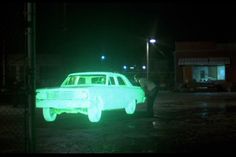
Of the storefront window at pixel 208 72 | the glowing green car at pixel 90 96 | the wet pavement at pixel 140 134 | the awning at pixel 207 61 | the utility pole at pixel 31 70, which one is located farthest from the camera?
the storefront window at pixel 208 72

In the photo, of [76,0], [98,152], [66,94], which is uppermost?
[76,0]

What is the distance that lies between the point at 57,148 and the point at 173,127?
5395mm

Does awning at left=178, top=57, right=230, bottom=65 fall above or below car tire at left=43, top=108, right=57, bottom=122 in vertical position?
above

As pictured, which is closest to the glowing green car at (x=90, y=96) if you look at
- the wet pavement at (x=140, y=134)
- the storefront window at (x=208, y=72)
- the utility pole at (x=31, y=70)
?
the wet pavement at (x=140, y=134)

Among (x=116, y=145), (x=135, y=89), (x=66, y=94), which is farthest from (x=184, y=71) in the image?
(x=116, y=145)

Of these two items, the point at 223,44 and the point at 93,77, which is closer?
the point at 93,77

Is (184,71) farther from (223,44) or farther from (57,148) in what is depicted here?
(57,148)

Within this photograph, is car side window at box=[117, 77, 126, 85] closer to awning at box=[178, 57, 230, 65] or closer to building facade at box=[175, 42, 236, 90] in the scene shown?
building facade at box=[175, 42, 236, 90]

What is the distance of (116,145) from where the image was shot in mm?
12328

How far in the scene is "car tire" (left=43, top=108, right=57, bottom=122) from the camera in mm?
18531

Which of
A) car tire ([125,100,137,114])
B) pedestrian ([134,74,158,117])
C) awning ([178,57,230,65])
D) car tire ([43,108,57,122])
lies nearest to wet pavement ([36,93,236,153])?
car tire ([43,108,57,122])

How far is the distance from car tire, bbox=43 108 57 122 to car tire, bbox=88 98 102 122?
1.68 metres

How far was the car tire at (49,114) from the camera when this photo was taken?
1853 centimetres

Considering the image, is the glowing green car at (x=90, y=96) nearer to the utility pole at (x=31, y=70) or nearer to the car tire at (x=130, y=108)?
the car tire at (x=130, y=108)
